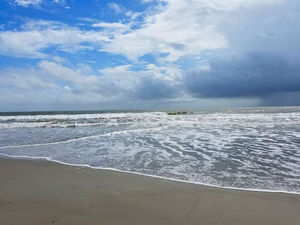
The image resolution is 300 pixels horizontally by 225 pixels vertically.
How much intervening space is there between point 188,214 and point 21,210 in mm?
2840

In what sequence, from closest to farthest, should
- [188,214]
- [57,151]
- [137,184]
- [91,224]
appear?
[91,224]
[188,214]
[137,184]
[57,151]

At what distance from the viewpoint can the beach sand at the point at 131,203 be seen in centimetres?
402

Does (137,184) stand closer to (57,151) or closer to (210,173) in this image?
(210,173)

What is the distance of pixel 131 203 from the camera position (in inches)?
187

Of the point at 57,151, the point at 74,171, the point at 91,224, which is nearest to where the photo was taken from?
the point at 91,224

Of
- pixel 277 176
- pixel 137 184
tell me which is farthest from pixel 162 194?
pixel 277 176

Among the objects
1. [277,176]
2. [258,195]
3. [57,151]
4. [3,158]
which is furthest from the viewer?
[57,151]

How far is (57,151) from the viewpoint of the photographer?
11.0m

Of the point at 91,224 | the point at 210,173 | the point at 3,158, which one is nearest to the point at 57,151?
the point at 3,158

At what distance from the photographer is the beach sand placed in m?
4.02

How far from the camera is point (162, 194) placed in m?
5.25

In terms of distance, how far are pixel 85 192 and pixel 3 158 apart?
584 cm

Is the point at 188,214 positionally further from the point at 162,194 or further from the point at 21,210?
the point at 21,210

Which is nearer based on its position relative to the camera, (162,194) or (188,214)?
(188,214)
